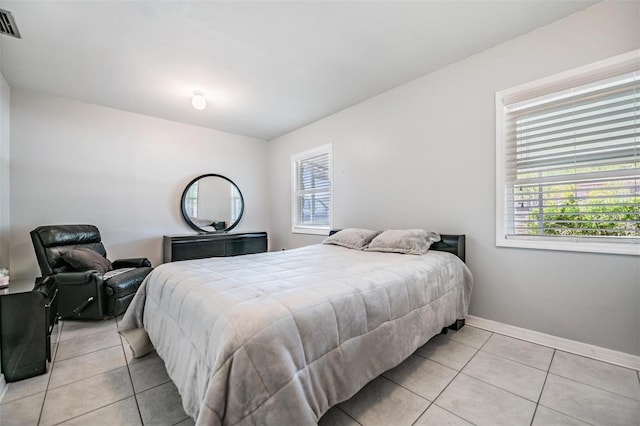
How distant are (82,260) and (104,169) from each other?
1585mm

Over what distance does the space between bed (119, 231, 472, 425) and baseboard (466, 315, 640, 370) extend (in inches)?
22.8

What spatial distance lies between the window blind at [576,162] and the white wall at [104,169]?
4.42 meters

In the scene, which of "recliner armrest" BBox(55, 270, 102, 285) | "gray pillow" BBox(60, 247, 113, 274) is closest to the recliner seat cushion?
"recliner armrest" BBox(55, 270, 102, 285)

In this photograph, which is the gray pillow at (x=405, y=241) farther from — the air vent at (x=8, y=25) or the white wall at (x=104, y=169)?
the air vent at (x=8, y=25)

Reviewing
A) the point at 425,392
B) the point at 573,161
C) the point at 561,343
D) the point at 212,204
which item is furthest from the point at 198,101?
the point at 561,343

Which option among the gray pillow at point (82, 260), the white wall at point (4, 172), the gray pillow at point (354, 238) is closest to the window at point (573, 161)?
the gray pillow at point (354, 238)

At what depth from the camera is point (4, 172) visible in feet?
9.78

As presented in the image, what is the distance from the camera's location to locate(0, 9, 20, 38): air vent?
1.99 m

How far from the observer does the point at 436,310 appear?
198 cm

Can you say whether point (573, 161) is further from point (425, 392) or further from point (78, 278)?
point (78, 278)

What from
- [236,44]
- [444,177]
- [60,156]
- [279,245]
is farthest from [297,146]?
[60,156]

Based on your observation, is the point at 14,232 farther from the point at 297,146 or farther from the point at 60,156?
the point at 297,146

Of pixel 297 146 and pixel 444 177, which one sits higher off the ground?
pixel 297 146

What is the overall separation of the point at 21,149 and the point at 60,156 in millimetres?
341
